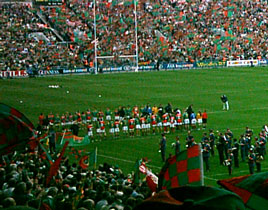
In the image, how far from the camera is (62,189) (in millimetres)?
12117

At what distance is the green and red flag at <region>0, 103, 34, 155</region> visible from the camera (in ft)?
28.5

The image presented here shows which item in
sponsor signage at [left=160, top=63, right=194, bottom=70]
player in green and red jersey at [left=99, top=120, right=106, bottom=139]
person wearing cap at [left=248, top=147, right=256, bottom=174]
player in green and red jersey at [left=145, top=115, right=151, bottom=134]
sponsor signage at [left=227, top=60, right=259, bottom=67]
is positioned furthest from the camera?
sponsor signage at [left=227, top=60, right=259, bottom=67]

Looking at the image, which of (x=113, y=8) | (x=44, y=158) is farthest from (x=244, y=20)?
(x=44, y=158)

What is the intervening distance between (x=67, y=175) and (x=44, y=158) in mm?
3354

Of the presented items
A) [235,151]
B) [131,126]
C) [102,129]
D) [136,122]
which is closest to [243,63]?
[136,122]

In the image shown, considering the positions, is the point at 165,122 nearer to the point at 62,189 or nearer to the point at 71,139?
the point at 71,139

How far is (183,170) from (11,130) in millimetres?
3005

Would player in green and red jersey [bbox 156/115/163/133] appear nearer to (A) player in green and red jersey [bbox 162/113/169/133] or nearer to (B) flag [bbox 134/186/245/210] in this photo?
(A) player in green and red jersey [bbox 162/113/169/133]

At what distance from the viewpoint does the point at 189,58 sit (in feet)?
229

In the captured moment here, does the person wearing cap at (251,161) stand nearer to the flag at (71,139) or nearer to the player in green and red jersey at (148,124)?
the flag at (71,139)

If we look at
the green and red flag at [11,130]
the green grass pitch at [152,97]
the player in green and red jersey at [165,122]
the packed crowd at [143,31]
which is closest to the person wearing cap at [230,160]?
the green grass pitch at [152,97]

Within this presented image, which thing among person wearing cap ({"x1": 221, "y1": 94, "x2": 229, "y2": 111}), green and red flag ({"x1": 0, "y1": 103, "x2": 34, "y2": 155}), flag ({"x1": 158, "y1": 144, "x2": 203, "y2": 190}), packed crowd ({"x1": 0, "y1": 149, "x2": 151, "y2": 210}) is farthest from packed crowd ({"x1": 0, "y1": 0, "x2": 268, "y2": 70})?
flag ({"x1": 158, "y1": 144, "x2": 203, "y2": 190})

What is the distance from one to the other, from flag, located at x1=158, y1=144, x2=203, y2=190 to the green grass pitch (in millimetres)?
15269

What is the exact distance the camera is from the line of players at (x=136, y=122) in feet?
106
